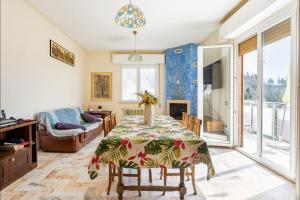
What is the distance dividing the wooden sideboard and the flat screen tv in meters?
3.75

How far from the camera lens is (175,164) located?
72.2 inches

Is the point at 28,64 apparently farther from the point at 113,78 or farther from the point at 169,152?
the point at 113,78

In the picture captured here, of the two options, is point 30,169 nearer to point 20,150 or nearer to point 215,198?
point 20,150

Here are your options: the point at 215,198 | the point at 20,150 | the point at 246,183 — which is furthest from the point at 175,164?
the point at 20,150

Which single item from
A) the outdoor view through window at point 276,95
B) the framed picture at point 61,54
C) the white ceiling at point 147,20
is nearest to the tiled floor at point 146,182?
the outdoor view through window at point 276,95

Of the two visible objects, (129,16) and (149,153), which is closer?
(149,153)

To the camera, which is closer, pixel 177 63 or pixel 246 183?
pixel 246 183

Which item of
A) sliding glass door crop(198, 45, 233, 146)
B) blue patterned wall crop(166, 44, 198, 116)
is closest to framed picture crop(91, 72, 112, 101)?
blue patterned wall crop(166, 44, 198, 116)

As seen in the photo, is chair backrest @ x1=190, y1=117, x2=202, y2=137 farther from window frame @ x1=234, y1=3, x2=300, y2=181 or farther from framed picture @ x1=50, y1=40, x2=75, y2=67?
framed picture @ x1=50, y1=40, x2=75, y2=67

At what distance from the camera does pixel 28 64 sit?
146 inches

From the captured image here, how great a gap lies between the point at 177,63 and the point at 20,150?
5246 mm

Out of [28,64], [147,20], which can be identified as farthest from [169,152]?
[147,20]

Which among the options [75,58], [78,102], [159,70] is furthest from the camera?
[159,70]

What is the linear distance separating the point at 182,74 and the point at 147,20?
111 inches
